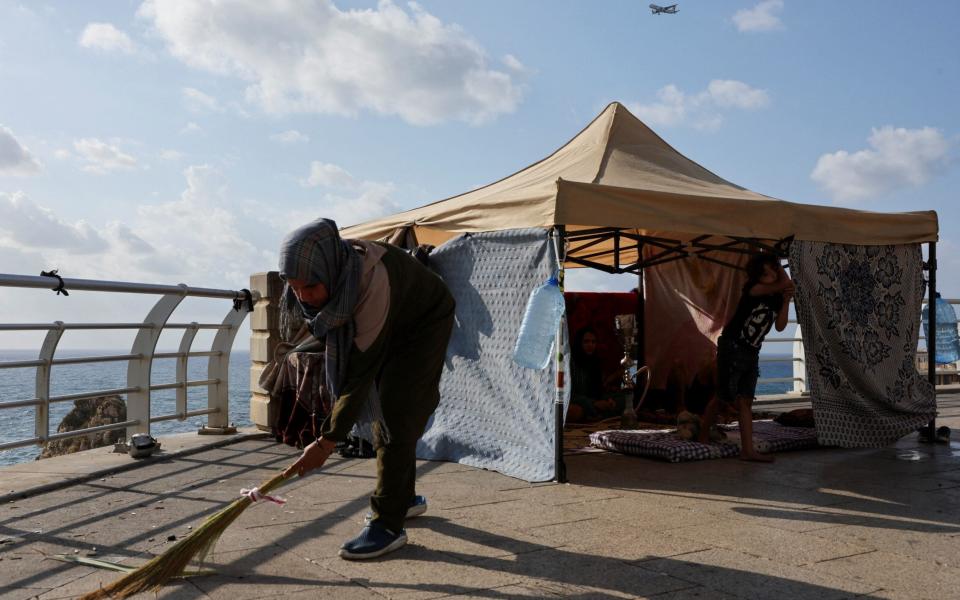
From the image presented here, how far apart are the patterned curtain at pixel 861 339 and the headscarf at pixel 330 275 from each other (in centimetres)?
406

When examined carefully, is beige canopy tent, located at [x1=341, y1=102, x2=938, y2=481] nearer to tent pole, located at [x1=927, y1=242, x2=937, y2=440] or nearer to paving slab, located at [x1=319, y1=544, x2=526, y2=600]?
tent pole, located at [x1=927, y1=242, x2=937, y2=440]

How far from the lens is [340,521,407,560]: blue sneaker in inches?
130

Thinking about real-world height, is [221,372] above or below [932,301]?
below

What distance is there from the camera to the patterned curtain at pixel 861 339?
20.7ft

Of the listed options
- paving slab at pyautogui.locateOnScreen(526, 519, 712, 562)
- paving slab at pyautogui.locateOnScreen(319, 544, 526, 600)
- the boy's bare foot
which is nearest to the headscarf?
paving slab at pyautogui.locateOnScreen(319, 544, 526, 600)

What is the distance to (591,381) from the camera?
28.5ft

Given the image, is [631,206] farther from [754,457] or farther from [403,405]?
[403,405]

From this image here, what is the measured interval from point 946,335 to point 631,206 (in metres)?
4.71

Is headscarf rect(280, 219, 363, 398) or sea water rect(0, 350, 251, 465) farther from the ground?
headscarf rect(280, 219, 363, 398)

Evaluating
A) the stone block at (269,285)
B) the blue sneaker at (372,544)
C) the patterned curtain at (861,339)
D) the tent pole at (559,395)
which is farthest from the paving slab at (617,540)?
the stone block at (269,285)

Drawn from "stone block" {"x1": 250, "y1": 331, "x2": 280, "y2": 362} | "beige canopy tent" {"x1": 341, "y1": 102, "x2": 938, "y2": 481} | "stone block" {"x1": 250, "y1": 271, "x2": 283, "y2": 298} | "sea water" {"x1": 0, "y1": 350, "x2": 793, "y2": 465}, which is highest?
"beige canopy tent" {"x1": 341, "y1": 102, "x2": 938, "y2": 481}

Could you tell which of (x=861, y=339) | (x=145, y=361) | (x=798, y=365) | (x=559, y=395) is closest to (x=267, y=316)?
(x=145, y=361)

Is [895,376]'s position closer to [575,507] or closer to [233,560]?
[575,507]

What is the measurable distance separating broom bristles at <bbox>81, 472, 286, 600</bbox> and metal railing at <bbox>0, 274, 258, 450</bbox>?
96.8 inches
